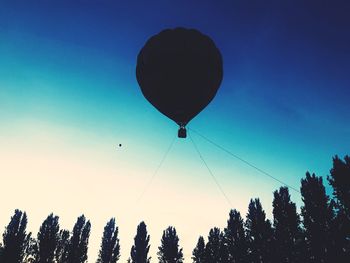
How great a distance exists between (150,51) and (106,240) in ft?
124

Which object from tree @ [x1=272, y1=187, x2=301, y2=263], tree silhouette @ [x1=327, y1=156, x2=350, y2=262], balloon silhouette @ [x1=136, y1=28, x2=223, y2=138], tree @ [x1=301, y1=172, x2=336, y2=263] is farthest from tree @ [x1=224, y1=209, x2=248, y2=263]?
balloon silhouette @ [x1=136, y1=28, x2=223, y2=138]

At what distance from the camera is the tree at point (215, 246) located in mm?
32281

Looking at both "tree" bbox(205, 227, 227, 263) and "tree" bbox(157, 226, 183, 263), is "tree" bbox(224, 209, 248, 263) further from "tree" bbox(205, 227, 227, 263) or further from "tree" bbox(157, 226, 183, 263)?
"tree" bbox(157, 226, 183, 263)

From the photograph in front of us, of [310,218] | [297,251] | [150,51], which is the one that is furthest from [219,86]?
[297,251]

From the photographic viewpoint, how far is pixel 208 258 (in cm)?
3488

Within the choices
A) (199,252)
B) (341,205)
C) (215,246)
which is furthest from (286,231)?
(199,252)

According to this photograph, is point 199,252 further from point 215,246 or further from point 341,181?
point 341,181

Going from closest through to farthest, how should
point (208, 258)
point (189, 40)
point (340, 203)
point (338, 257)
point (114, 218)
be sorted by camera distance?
1. point (189, 40)
2. point (338, 257)
3. point (340, 203)
4. point (208, 258)
5. point (114, 218)

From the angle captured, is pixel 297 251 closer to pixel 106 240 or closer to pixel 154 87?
pixel 154 87

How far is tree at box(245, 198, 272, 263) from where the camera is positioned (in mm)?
25289

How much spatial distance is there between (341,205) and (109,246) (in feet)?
105

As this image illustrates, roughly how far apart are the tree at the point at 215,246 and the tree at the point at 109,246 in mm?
13635

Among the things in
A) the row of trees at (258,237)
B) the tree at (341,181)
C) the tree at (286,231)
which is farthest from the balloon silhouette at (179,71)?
the tree at (286,231)

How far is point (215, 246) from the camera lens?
114 ft
